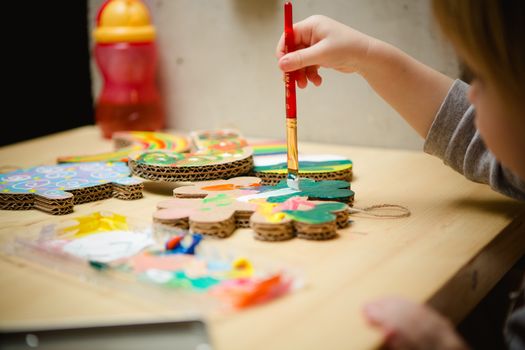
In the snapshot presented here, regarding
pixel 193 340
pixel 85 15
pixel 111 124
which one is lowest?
pixel 193 340

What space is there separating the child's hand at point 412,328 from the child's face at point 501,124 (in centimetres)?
18

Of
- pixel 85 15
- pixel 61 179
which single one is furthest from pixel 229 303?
pixel 85 15

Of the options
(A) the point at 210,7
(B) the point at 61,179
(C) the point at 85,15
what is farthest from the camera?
(C) the point at 85,15

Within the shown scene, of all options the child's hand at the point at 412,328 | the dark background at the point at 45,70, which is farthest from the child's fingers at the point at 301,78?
the dark background at the point at 45,70

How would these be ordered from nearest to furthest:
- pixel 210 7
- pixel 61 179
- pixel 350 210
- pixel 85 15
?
pixel 350 210 < pixel 61 179 < pixel 210 7 < pixel 85 15

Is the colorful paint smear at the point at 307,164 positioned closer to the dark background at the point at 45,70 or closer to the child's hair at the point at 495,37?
the child's hair at the point at 495,37

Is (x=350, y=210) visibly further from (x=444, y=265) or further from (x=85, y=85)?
(x=85, y=85)

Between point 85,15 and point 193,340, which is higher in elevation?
point 85,15

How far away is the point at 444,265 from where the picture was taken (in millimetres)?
605

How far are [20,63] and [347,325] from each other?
1.04m

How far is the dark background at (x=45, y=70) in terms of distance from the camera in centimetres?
130

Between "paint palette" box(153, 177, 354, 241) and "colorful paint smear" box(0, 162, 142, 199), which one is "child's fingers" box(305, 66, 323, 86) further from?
"colorful paint smear" box(0, 162, 142, 199)

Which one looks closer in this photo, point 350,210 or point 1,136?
point 350,210

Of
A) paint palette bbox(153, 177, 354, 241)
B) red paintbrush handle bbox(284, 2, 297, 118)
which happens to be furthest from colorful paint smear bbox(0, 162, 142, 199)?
red paintbrush handle bbox(284, 2, 297, 118)
